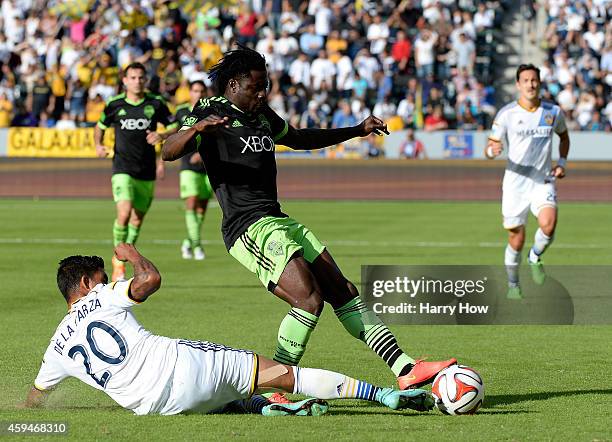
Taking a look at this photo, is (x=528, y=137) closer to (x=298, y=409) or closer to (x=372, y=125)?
(x=372, y=125)

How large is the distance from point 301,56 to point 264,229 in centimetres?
2851

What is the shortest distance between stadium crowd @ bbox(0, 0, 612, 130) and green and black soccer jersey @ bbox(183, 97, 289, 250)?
84.0ft

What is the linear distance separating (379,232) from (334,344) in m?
11.6

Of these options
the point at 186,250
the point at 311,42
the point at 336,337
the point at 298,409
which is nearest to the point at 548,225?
the point at 336,337

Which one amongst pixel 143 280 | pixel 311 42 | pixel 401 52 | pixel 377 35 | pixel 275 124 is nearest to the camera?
pixel 143 280

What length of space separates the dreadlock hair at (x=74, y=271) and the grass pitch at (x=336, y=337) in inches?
31.8

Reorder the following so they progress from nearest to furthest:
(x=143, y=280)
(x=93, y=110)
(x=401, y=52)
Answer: (x=143, y=280), (x=93, y=110), (x=401, y=52)

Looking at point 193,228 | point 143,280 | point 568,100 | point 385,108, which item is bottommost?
point 193,228

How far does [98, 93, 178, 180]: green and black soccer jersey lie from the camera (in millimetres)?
15820

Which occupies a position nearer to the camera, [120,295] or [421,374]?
[120,295]

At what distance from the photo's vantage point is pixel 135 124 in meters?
15.9

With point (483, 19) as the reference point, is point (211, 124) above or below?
below

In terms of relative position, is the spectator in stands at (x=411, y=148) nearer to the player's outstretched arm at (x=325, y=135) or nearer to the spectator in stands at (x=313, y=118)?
the spectator in stands at (x=313, y=118)

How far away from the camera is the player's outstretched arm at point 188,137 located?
7520 mm
